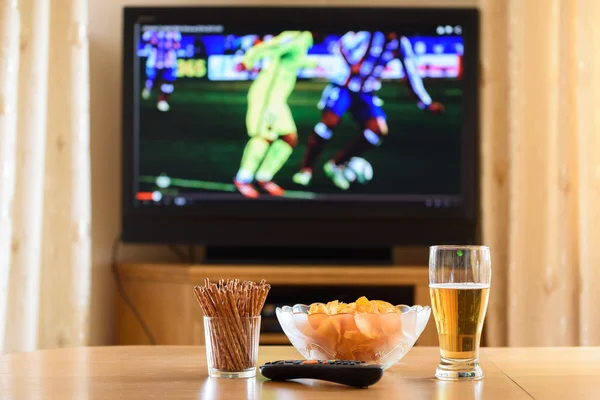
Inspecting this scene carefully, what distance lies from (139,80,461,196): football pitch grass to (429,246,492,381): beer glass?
2247 mm

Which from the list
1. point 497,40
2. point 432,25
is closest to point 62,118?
point 432,25

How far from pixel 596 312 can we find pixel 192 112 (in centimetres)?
167

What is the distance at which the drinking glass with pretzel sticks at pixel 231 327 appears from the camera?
3.60ft

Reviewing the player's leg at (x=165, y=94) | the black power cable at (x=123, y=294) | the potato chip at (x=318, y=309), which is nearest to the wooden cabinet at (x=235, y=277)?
the black power cable at (x=123, y=294)

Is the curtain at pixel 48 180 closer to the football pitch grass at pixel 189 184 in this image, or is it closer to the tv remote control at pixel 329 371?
the football pitch grass at pixel 189 184

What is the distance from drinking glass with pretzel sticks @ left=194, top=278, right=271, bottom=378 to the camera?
110 cm

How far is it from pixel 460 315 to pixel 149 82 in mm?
2487

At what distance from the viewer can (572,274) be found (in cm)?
311

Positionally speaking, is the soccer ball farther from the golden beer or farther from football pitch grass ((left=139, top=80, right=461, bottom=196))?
the golden beer

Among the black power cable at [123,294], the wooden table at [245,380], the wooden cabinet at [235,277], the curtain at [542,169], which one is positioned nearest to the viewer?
the wooden table at [245,380]

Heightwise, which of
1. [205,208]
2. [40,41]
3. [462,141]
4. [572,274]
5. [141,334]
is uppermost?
[40,41]

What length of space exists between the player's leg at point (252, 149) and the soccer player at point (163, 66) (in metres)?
0.33

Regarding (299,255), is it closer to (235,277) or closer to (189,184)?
(235,277)

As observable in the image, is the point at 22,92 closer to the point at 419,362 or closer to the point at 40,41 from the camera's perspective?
the point at 40,41
